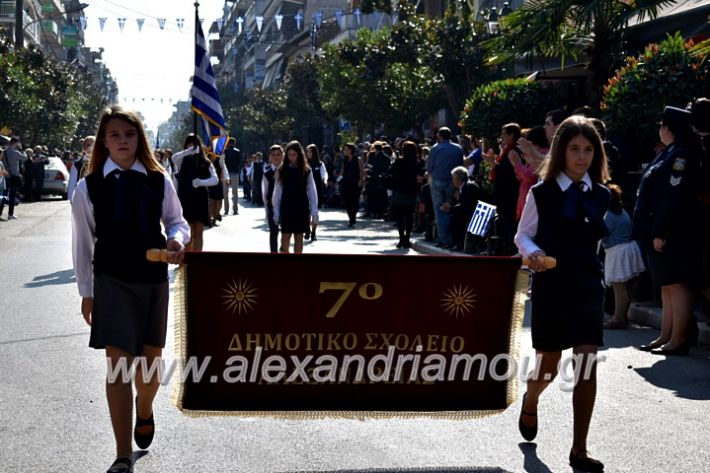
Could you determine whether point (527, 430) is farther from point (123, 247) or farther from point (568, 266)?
point (123, 247)

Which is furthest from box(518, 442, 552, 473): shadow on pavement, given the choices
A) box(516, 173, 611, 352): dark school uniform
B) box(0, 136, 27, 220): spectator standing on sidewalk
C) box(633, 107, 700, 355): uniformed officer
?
box(0, 136, 27, 220): spectator standing on sidewalk

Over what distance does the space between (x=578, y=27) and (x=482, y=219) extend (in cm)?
406

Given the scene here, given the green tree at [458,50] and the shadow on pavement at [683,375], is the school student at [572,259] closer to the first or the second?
the shadow on pavement at [683,375]

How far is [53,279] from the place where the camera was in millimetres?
14617

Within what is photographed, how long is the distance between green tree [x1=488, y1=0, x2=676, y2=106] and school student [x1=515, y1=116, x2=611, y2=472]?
12.2m

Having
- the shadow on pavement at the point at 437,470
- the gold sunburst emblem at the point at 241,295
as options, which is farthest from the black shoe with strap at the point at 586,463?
the gold sunburst emblem at the point at 241,295

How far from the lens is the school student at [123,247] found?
17.7 feet

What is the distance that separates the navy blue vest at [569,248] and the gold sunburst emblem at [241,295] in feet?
4.59

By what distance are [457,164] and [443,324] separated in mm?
13760

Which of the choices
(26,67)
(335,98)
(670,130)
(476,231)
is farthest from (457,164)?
(26,67)

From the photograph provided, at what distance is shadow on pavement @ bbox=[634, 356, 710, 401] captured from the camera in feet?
25.7

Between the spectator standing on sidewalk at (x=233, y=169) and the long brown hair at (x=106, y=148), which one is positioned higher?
the long brown hair at (x=106, y=148)

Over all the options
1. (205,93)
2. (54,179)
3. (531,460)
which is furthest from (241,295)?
(54,179)

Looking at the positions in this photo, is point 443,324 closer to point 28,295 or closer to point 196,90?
point 28,295
